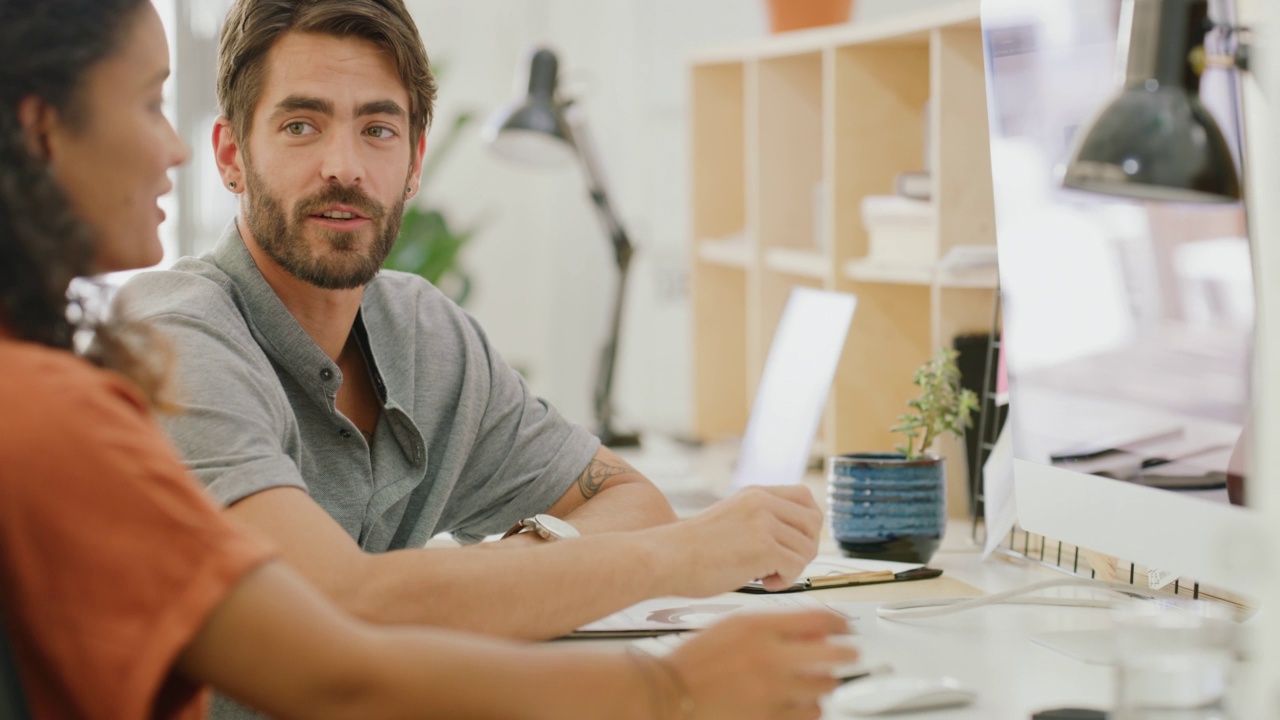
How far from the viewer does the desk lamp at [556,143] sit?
2.69 m

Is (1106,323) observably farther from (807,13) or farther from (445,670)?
(807,13)

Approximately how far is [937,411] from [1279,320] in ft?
3.17

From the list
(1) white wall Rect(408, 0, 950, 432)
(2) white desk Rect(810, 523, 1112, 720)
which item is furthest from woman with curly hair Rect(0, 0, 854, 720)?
→ (1) white wall Rect(408, 0, 950, 432)

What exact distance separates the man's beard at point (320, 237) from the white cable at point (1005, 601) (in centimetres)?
66

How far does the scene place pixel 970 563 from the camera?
1606 mm

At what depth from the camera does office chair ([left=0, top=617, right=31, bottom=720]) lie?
72 cm

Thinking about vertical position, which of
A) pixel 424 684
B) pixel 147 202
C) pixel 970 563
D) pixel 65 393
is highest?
pixel 147 202

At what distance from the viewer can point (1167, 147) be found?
0.92 metres

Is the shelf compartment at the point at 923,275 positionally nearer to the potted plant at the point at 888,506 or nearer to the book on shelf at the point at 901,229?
the book on shelf at the point at 901,229

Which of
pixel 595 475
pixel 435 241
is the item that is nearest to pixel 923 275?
pixel 595 475

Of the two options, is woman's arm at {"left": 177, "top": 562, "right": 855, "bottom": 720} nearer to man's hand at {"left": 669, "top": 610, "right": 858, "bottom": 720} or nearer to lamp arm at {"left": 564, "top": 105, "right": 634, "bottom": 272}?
man's hand at {"left": 669, "top": 610, "right": 858, "bottom": 720}

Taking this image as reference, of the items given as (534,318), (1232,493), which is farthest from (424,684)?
(534,318)

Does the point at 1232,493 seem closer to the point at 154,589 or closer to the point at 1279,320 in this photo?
the point at 1279,320

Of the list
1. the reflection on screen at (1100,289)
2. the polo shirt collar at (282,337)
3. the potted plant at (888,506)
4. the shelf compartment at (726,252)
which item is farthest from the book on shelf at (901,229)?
the polo shirt collar at (282,337)
